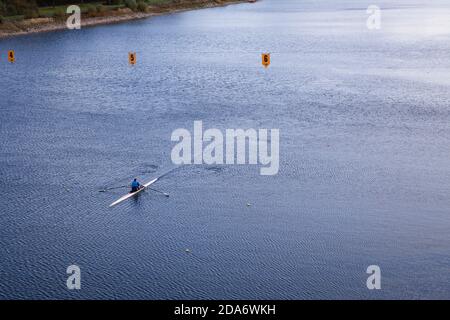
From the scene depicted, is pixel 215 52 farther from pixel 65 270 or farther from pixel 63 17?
pixel 65 270

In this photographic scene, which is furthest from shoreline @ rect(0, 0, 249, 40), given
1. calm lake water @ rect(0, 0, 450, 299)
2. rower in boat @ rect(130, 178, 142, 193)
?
rower in boat @ rect(130, 178, 142, 193)

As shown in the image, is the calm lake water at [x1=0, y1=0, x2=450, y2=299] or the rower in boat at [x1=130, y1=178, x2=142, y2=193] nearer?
the calm lake water at [x1=0, y1=0, x2=450, y2=299]

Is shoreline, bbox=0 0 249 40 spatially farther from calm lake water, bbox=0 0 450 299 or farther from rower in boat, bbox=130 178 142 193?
rower in boat, bbox=130 178 142 193

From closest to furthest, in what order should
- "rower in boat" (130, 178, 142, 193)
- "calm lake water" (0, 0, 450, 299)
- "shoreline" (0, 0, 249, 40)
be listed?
"calm lake water" (0, 0, 450, 299) < "rower in boat" (130, 178, 142, 193) < "shoreline" (0, 0, 249, 40)

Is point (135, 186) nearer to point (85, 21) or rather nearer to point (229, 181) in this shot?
point (229, 181)

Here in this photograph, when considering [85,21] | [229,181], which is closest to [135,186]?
[229,181]

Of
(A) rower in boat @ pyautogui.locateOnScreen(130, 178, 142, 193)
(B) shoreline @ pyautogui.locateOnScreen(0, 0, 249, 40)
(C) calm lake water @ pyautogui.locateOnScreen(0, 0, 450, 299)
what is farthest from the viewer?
(B) shoreline @ pyautogui.locateOnScreen(0, 0, 249, 40)

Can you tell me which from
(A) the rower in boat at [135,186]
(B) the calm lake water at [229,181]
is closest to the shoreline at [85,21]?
(B) the calm lake water at [229,181]

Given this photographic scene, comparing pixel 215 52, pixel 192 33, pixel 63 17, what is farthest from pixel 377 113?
pixel 63 17
